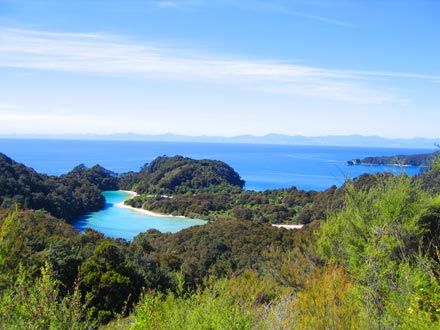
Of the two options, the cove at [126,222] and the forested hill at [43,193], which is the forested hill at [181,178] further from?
the forested hill at [43,193]

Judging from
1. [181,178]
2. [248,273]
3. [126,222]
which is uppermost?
[248,273]

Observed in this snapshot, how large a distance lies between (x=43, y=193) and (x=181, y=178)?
766 inches

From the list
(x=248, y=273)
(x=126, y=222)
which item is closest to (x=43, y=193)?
(x=126, y=222)

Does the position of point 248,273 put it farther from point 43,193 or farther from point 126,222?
point 43,193

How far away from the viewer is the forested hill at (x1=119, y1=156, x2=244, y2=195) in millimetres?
46500

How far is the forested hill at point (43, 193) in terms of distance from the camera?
87.9 feet

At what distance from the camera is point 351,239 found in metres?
8.43

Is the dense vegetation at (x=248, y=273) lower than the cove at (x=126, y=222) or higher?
higher

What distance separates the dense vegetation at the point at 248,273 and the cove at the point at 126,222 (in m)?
5.00

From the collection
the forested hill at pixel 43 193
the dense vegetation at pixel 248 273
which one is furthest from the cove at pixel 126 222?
the dense vegetation at pixel 248 273

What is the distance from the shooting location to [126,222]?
32.4m

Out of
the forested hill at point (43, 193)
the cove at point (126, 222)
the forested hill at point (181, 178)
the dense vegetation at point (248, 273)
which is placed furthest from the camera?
the forested hill at point (181, 178)

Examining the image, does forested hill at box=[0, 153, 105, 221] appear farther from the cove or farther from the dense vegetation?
the cove

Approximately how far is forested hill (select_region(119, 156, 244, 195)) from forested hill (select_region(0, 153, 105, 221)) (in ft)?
29.4
